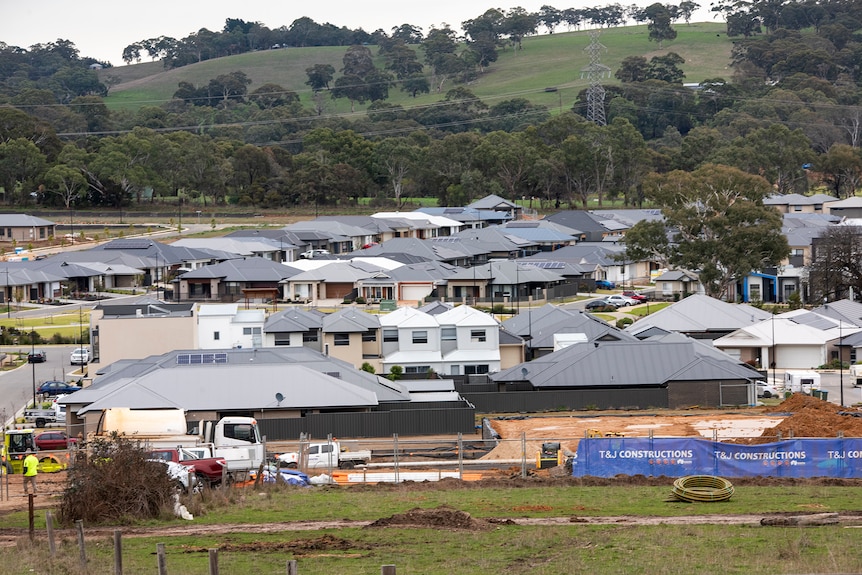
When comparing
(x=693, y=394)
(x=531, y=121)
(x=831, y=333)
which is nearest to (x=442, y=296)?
(x=831, y=333)

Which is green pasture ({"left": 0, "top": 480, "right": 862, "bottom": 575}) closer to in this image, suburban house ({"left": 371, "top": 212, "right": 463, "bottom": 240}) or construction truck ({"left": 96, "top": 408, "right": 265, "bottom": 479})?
construction truck ({"left": 96, "top": 408, "right": 265, "bottom": 479})

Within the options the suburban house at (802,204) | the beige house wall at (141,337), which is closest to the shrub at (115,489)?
the beige house wall at (141,337)

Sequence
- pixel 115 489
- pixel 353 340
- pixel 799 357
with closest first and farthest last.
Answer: pixel 115 489 < pixel 353 340 < pixel 799 357

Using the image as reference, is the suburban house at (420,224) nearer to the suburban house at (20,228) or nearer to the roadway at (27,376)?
the suburban house at (20,228)

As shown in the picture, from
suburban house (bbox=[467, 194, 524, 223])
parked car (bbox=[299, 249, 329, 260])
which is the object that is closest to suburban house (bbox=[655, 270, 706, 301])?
parked car (bbox=[299, 249, 329, 260])

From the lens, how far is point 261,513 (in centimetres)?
2297

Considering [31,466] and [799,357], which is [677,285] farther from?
[31,466]

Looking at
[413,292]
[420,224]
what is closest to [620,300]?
[413,292]

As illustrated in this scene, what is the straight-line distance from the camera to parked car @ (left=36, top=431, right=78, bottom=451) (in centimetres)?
3766

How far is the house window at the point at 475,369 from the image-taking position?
55.0m

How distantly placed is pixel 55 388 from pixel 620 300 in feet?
122

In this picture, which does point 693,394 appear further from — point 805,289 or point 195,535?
point 805,289

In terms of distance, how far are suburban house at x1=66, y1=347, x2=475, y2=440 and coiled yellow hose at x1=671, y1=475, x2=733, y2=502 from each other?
1598 centimetres

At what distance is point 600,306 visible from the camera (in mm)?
76000
